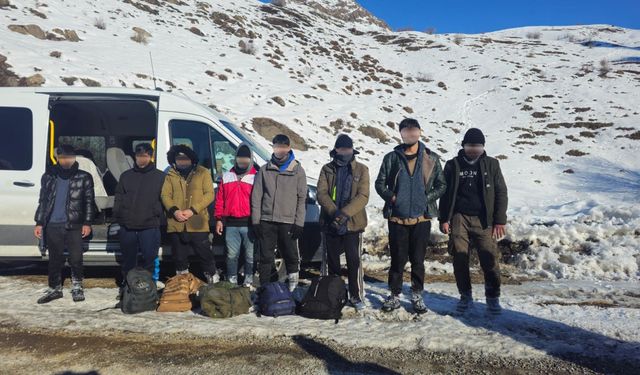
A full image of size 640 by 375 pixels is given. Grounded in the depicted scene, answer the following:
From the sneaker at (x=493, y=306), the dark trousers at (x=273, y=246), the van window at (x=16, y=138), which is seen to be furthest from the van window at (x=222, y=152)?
the sneaker at (x=493, y=306)

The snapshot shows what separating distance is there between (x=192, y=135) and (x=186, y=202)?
1.11m

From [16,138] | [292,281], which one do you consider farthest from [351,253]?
[16,138]

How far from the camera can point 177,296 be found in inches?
191

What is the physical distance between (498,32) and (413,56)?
106ft

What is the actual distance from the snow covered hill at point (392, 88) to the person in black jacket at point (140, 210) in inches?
161

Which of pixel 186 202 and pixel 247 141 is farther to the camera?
pixel 247 141

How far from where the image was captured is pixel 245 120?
63.5ft

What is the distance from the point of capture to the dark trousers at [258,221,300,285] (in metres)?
Result: 4.99

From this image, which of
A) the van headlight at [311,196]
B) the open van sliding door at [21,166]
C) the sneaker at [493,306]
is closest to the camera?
the sneaker at [493,306]

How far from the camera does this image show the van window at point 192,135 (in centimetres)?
571

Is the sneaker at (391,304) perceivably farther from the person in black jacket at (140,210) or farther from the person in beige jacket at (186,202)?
the person in black jacket at (140,210)

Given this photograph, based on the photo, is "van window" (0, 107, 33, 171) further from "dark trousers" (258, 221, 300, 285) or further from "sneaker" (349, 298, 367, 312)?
"sneaker" (349, 298, 367, 312)

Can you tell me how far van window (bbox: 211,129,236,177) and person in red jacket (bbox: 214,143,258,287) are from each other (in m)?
0.58

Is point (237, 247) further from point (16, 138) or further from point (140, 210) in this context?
point (16, 138)
